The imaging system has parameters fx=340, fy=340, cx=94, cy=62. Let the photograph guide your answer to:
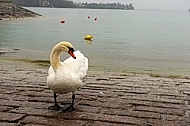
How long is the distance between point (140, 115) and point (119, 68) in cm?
851

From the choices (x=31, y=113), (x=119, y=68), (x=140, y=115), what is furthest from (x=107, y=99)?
(x=119, y=68)

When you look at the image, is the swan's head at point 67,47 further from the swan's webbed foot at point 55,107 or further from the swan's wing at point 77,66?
the swan's webbed foot at point 55,107

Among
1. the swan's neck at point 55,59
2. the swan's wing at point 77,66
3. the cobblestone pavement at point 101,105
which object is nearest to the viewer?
→ the cobblestone pavement at point 101,105

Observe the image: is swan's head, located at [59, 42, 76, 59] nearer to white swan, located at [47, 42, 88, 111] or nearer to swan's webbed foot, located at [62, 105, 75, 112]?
white swan, located at [47, 42, 88, 111]

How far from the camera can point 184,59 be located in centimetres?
1695

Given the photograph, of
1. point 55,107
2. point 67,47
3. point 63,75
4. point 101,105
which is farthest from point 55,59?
point 101,105

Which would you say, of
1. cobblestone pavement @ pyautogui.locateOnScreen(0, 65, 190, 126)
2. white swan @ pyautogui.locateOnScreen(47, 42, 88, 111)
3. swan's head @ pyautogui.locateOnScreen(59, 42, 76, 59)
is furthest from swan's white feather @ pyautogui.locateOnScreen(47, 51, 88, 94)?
cobblestone pavement @ pyautogui.locateOnScreen(0, 65, 190, 126)

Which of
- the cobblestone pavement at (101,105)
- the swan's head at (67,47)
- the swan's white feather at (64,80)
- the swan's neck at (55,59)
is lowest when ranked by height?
the cobblestone pavement at (101,105)

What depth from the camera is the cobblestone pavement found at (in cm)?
412

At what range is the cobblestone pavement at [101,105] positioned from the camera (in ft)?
13.5

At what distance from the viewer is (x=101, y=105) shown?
4.89 metres

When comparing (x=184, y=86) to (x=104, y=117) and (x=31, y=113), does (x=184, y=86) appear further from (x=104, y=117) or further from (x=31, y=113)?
(x=31, y=113)

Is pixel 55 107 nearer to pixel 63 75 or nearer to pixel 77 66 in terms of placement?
pixel 63 75

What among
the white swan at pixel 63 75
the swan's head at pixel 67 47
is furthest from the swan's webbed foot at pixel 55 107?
the swan's head at pixel 67 47
